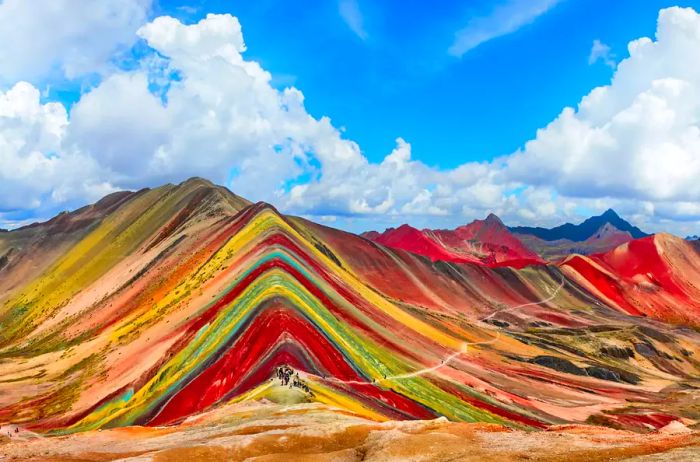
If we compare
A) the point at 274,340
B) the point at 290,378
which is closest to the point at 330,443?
the point at 290,378

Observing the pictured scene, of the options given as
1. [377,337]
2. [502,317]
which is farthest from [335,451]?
[502,317]

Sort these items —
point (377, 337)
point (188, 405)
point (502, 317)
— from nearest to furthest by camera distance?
point (188, 405) < point (377, 337) < point (502, 317)

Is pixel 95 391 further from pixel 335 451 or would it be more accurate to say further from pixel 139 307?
pixel 335 451

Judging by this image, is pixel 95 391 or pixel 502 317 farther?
pixel 502 317

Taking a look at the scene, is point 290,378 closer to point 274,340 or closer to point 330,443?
point 274,340

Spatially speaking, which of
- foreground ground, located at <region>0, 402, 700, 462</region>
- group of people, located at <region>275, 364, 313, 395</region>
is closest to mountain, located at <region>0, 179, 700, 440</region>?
group of people, located at <region>275, 364, 313, 395</region>

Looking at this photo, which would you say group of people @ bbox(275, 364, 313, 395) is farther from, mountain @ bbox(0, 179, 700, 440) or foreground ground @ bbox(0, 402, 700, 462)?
foreground ground @ bbox(0, 402, 700, 462)

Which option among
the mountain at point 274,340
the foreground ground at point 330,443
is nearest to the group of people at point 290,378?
the mountain at point 274,340
